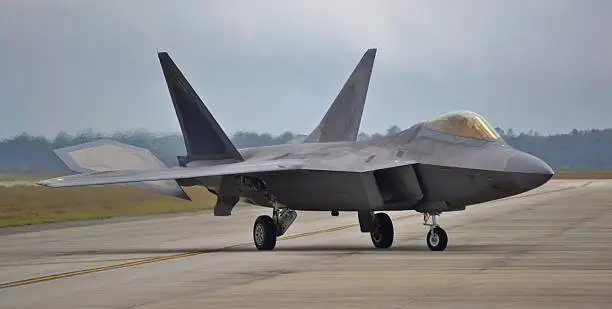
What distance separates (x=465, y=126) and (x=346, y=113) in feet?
27.7

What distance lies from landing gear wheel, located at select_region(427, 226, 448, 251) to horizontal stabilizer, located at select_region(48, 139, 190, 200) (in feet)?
18.9

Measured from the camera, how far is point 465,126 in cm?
2192

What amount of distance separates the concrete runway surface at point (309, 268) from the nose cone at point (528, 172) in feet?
3.75

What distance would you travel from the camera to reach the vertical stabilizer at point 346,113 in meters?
30.1

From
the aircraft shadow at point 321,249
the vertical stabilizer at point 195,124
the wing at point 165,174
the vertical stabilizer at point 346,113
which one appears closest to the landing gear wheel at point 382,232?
the aircraft shadow at point 321,249

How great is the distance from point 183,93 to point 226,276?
943cm

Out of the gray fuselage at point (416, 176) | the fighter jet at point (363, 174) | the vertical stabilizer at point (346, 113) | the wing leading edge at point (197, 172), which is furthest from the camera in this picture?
the vertical stabilizer at point (346, 113)

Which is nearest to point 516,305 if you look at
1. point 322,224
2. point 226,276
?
point 226,276

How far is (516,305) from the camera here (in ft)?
42.1

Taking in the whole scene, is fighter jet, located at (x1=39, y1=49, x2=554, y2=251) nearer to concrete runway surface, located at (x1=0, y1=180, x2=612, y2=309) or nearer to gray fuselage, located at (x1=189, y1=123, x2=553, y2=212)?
gray fuselage, located at (x1=189, y1=123, x2=553, y2=212)

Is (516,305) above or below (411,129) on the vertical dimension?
below

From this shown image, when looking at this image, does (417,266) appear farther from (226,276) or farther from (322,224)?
(322,224)

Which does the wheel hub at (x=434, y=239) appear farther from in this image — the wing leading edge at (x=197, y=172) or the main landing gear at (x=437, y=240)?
the wing leading edge at (x=197, y=172)

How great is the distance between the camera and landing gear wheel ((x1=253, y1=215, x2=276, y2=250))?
22922 millimetres
